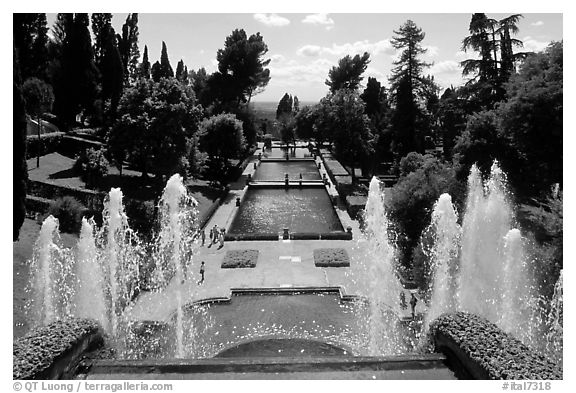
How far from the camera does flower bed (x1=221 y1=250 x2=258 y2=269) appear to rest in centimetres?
1917

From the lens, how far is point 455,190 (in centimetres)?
1845

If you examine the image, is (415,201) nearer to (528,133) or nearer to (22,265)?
(528,133)

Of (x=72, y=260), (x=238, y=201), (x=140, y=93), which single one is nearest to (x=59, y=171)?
(x=140, y=93)

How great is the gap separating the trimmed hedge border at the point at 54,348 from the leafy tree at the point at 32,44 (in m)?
30.4

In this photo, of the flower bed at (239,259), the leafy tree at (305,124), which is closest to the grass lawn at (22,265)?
the flower bed at (239,259)

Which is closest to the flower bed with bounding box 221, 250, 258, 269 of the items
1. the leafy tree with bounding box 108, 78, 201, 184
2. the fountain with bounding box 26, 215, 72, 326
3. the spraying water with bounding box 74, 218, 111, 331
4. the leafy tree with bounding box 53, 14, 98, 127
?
the spraying water with bounding box 74, 218, 111, 331

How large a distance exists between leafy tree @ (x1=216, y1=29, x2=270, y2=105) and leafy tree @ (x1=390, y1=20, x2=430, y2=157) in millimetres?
22001

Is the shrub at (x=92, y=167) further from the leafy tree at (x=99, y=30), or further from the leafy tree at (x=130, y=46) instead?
the leafy tree at (x=130, y=46)

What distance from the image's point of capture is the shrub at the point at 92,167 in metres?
28.5

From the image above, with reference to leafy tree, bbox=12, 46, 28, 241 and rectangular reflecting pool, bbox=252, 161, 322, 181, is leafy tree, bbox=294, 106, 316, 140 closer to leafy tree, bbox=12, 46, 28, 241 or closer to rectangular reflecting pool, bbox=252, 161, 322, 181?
rectangular reflecting pool, bbox=252, 161, 322, 181

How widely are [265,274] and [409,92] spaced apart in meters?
27.3

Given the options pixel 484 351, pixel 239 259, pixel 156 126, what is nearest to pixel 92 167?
pixel 156 126

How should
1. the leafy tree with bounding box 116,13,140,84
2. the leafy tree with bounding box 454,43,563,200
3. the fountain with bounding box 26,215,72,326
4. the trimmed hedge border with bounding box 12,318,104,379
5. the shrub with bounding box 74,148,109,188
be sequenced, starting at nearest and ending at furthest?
the trimmed hedge border with bounding box 12,318,104,379 → the fountain with bounding box 26,215,72,326 → the leafy tree with bounding box 454,43,563,200 → the shrub with bounding box 74,148,109,188 → the leafy tree with bounding box 116,13,140,84

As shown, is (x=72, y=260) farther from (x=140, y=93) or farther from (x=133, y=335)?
(x=140, y=93)
